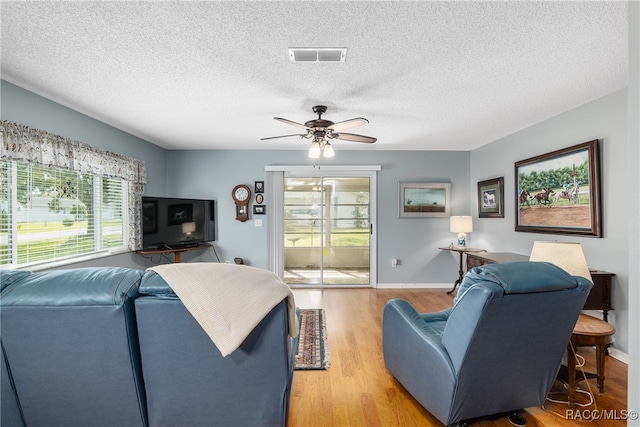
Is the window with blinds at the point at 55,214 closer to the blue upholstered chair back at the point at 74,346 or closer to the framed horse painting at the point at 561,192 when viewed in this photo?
the blue upholstered chair back at the point at 74,346

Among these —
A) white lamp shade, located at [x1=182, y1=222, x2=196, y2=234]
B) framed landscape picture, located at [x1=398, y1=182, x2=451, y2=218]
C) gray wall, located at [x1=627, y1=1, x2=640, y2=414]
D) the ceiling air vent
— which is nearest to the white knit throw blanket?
gray wall, located at [x1=627, y1=1, x2=640, y2=414]

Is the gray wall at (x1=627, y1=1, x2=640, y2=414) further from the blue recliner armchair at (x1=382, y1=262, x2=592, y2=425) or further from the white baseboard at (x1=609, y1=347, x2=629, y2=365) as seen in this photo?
the white baseboard at (x1=609, y1=347, x2=629, y2=365)

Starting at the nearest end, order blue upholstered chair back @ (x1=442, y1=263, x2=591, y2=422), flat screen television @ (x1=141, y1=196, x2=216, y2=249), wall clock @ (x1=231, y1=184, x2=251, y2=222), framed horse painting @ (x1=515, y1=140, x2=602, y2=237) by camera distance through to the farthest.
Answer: blue upholstered chair back @ (x1=442, y1=263, x2=591, y2=422) < framed horse painting @ (x1=515, y1=140, x2=602, y2=237) < flat screen television @ (x1=141, y1=196, x2=216, y2=249) < wall clock @ (x1=231, y1=184, x2=251, y2=222)

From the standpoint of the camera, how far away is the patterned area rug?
254 centimetres

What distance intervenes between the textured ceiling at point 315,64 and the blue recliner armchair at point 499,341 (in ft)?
4.50

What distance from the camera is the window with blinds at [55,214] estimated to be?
251 centimetres

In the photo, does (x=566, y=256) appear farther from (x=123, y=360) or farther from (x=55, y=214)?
(x=55, y=214)

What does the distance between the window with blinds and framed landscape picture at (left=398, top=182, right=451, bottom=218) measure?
4098 mm

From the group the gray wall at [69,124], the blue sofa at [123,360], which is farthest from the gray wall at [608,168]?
the gray wall at [69,124]

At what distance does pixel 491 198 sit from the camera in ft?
14.7

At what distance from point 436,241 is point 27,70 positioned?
17.3 ft

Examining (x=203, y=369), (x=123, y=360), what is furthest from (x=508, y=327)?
(x=123, y=360)

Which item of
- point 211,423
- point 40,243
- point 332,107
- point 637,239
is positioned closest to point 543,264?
point 637,239

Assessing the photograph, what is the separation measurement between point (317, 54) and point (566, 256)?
2181 mm
